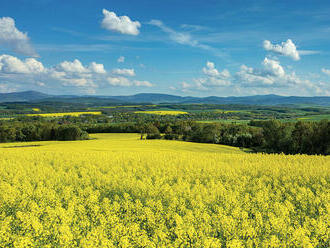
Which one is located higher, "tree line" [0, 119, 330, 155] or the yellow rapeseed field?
the yellow rapeseed field

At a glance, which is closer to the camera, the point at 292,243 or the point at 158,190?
the point at 292,243

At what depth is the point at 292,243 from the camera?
850cm

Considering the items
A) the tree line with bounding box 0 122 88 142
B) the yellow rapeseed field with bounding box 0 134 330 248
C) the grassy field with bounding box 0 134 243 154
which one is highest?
the yellow rapeseed field with bounding box 0 134 330 248

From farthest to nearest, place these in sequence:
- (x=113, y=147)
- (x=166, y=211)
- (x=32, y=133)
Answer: (x=32, y=133) < (x=113, y=147) < (x=166, y=211)

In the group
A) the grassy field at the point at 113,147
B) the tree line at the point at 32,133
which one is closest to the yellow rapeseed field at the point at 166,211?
the grassy field at the point at 113,147

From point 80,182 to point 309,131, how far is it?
58829 millimetres

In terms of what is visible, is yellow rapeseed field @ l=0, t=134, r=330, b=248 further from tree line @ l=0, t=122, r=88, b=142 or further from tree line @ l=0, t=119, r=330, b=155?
tree line @ l=0, t=122, r=88, b=142

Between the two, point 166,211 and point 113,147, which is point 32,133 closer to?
point 113,147

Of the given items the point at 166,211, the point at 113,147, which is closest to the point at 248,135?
the point at 113,147

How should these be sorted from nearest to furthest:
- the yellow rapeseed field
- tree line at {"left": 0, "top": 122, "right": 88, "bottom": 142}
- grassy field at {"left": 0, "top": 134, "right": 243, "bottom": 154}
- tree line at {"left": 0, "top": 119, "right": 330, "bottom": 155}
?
the yellow rapeseed field → grassy field at {"left": 0, "top": 134, "right": 243, "bottom": 154} → tree line at {"left": 0, "top": 119, "right": 330, "bottom": 155} → tree line at {"left": 0, "top": 122, "right": 88, "bottom": 142}

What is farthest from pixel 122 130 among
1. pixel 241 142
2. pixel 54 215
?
pixel 54 215

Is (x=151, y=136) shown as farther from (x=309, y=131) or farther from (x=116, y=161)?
(x=116, y=161)

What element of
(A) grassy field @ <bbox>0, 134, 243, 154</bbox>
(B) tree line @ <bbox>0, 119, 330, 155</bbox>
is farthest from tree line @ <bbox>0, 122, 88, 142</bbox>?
(A) grassy field @ <bbox>0, 134, 243, 154</bbox>

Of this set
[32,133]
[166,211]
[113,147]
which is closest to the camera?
[166,211]
